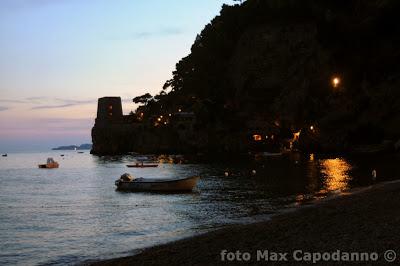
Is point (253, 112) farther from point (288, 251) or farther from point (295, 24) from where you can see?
point (288, 251)

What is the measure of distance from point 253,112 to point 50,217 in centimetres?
9155

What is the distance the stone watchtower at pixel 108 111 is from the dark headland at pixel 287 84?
1694 centimetres

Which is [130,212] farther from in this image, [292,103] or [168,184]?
[292,103]

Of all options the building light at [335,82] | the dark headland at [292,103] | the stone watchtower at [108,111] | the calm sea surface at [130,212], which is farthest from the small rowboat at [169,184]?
the stone watchtower at [108,111]

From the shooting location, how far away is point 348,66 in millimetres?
84125

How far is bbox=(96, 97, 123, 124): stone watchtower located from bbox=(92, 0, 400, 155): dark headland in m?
16.9

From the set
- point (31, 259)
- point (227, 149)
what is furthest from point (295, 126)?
point (31, 259)

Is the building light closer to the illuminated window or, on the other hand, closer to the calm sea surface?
the illuminated window

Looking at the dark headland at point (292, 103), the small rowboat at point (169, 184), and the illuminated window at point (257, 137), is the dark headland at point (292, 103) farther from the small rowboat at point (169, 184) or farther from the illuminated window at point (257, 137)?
the small rowboat at point (169, 184)

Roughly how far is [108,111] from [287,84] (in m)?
106

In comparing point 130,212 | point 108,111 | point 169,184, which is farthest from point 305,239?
point 108,111

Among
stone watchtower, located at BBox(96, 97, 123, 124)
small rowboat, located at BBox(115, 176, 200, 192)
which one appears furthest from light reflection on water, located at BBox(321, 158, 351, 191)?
stone watchtower, located at BBox(96, 97, 123, 124)

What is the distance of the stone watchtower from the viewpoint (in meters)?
191

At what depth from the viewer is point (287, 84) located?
354 ft
